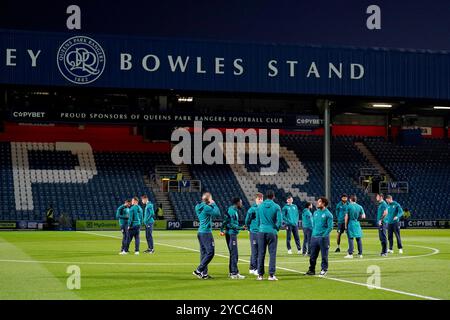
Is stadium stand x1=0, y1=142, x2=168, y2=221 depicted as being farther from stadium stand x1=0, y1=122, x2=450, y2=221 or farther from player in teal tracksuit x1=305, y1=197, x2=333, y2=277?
player in teal tracksuit x1=305, y1=197, x2=333, y2=277

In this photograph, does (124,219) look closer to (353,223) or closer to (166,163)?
(353,223)

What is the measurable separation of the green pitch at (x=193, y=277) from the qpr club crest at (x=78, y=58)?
23.9 m

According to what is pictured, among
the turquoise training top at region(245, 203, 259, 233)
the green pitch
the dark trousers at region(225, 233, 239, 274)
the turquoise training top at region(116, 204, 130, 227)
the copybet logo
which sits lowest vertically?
the green pitch

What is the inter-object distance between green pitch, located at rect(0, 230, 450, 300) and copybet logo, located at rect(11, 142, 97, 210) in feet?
85.7

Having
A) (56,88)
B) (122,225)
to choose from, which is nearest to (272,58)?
(56,88)

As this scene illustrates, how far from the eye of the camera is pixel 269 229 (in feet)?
67.3

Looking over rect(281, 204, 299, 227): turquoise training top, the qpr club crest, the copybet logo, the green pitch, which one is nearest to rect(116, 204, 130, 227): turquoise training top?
the green pitch

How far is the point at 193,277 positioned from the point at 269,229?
99.5 inches

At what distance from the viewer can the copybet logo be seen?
58.8m

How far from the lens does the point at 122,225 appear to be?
31.7m

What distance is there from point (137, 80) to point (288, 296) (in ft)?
136

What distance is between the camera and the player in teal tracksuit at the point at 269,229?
66.9 ft

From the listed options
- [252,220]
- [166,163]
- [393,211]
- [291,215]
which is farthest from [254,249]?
[166,163]

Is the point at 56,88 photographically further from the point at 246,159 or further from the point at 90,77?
the point at 246,159
